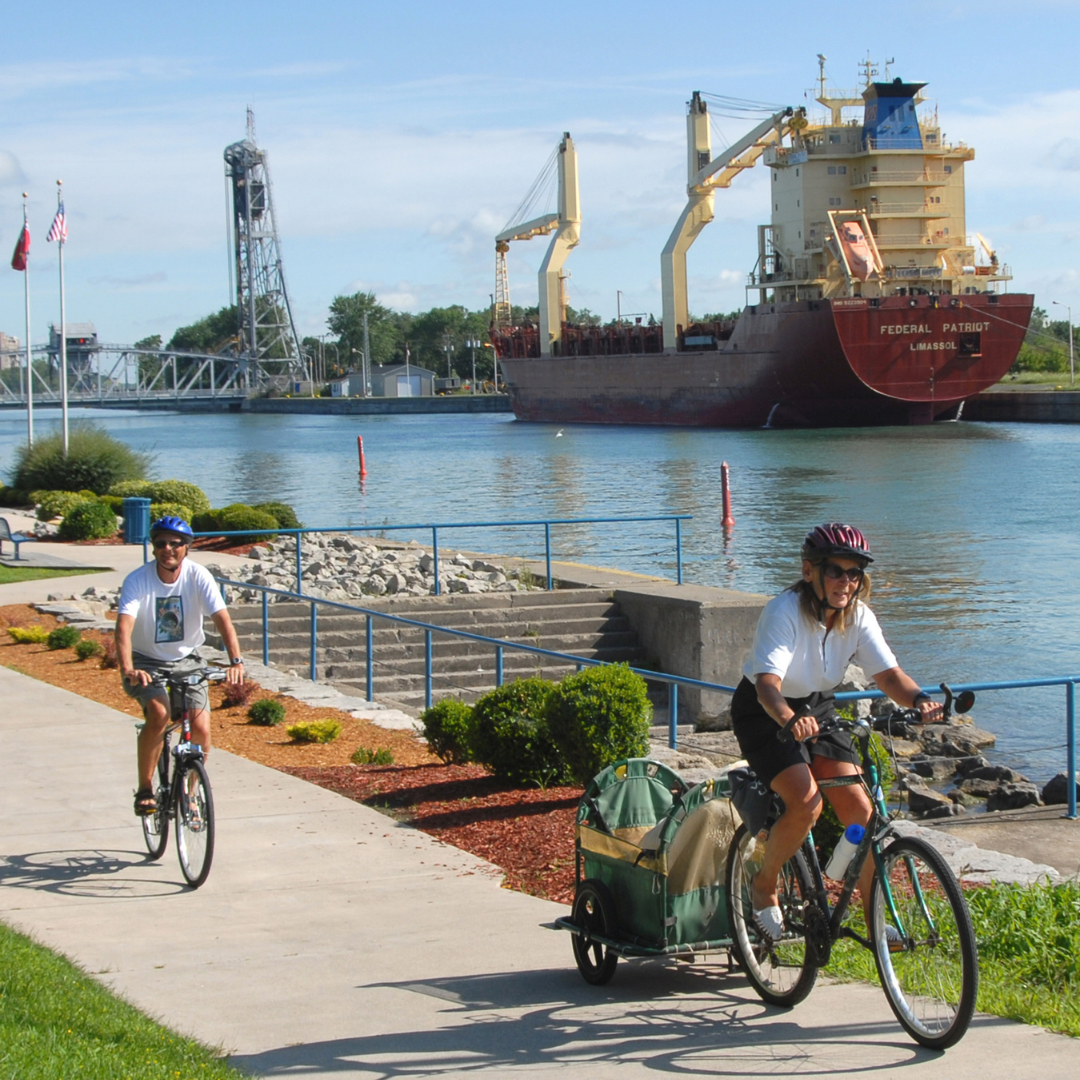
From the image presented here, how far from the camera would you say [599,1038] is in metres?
4.70

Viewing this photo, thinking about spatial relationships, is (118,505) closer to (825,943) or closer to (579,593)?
(579,593)

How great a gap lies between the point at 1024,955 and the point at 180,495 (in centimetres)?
2435

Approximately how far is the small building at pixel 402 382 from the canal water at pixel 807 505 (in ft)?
318

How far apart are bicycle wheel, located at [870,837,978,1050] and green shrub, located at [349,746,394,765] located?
18.2 ft

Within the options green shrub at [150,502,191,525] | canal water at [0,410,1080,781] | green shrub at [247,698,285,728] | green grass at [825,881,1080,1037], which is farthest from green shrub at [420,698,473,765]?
green shrub at [150,502,191,525]

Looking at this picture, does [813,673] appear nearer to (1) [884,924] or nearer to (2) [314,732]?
(1) [884,924]

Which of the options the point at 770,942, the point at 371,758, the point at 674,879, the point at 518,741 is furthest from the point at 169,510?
the point at 770,942

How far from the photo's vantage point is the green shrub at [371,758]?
32.0ft

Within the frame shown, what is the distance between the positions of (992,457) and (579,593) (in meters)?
43.1

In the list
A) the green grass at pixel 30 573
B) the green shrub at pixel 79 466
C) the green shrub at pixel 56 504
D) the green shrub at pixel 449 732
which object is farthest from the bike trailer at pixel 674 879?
the green shrub at pixel 79 466

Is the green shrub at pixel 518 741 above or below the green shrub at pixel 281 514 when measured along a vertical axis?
below

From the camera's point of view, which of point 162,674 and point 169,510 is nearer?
point 162,674

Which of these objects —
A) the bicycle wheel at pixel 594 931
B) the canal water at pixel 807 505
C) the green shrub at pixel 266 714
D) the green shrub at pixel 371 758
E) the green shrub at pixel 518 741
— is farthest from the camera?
the canal water at pixel 807 505

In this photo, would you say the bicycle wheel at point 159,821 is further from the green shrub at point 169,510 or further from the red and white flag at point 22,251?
the red and white flag at point 22,251
